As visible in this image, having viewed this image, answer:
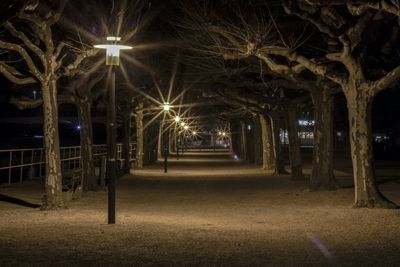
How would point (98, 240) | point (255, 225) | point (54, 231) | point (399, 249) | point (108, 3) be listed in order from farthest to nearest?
1. point (108, 3)
2. point (255, 225)
3. point (54, 231)
4. point (98, 240)
5. point (399, 249)

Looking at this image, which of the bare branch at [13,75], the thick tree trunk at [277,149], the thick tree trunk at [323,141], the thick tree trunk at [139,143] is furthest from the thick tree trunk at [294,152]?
the thick tree trunk at [139,143]

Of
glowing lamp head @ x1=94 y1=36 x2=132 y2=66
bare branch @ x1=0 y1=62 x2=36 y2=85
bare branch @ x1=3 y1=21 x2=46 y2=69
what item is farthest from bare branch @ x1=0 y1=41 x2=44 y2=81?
glowing lamp head @ x1=94 y1=36 x2=132 y2=66

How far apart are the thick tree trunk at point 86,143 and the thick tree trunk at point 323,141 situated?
8.34 metres

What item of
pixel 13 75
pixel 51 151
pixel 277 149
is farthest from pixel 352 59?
pixel 277 149

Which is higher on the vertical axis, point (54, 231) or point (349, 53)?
point (349, 53)

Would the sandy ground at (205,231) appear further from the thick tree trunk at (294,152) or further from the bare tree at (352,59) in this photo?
the thick tree trunk at (294,152)

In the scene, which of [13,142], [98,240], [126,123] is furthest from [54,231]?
[13,142]

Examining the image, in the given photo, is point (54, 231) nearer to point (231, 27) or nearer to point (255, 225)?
point (255, 225)

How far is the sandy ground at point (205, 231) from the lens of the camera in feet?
36.0

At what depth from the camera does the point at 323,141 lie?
83.9 ft

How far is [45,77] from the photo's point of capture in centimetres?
1959

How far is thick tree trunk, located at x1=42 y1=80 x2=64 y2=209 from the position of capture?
19.6 meters

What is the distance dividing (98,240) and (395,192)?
14.9m

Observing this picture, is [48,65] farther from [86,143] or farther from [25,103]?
[86,143]
